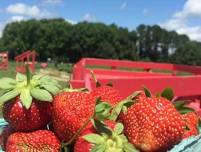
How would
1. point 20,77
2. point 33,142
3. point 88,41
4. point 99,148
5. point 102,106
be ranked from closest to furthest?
point 99,148
point 102,106
point 33,142
point 20,77
point 88,41

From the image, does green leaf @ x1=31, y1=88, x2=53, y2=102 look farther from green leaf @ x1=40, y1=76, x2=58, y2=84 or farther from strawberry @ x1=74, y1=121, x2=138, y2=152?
strawberry @ x1=74, y1=121, x2=138, y2=152

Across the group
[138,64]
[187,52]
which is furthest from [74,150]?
[187,52]

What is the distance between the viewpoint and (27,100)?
2191 mm

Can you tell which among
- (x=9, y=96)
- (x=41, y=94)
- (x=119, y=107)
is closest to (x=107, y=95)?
(x=119, y=107)

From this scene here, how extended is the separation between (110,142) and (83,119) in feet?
0.86

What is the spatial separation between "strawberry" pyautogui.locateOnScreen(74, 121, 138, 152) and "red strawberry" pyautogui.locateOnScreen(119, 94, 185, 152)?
0.08 meters

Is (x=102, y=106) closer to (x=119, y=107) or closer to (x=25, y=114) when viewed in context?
(x=119, y=107)

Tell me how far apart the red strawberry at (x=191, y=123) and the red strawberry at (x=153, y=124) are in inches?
5.3

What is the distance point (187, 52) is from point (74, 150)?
107704mm

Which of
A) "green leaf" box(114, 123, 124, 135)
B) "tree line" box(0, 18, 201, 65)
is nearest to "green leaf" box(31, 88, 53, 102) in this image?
"green leaf" box(114, 123, 124, 135)

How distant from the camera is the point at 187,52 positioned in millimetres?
108375

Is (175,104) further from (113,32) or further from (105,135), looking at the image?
(113,32)

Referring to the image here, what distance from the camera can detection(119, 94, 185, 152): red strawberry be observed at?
210 centimetres

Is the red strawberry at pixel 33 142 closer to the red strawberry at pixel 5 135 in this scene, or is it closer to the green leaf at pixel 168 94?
the red strawberry at pixel 5 135
